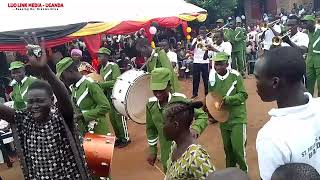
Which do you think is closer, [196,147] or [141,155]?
[196,147]

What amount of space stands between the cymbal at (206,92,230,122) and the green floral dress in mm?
2362

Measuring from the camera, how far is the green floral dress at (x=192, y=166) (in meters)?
2.44

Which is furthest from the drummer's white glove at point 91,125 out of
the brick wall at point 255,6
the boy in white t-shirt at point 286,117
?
the brick wall at point 255,6

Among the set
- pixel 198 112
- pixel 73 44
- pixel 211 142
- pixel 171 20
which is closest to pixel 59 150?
pixel 198 112

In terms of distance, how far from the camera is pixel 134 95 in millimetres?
5887

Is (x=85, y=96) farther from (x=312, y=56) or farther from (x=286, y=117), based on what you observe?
(x=312, y=56)

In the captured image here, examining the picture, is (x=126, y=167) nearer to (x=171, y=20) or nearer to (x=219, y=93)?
(x=219, y=93)

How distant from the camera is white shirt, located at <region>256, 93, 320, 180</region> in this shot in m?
1.91

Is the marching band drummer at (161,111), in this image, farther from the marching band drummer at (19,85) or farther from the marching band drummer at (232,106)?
the marching band drummer at (19,85)

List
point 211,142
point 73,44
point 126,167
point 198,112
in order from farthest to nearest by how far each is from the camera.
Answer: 1. point 73,44
2. point 211,142
3. point 126,167
4. point 198,112

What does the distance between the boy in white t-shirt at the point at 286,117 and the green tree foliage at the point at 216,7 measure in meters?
20.3

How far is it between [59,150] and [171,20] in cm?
1121

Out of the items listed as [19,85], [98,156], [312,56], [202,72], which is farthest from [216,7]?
[98,156]

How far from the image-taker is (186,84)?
13.0 metres
